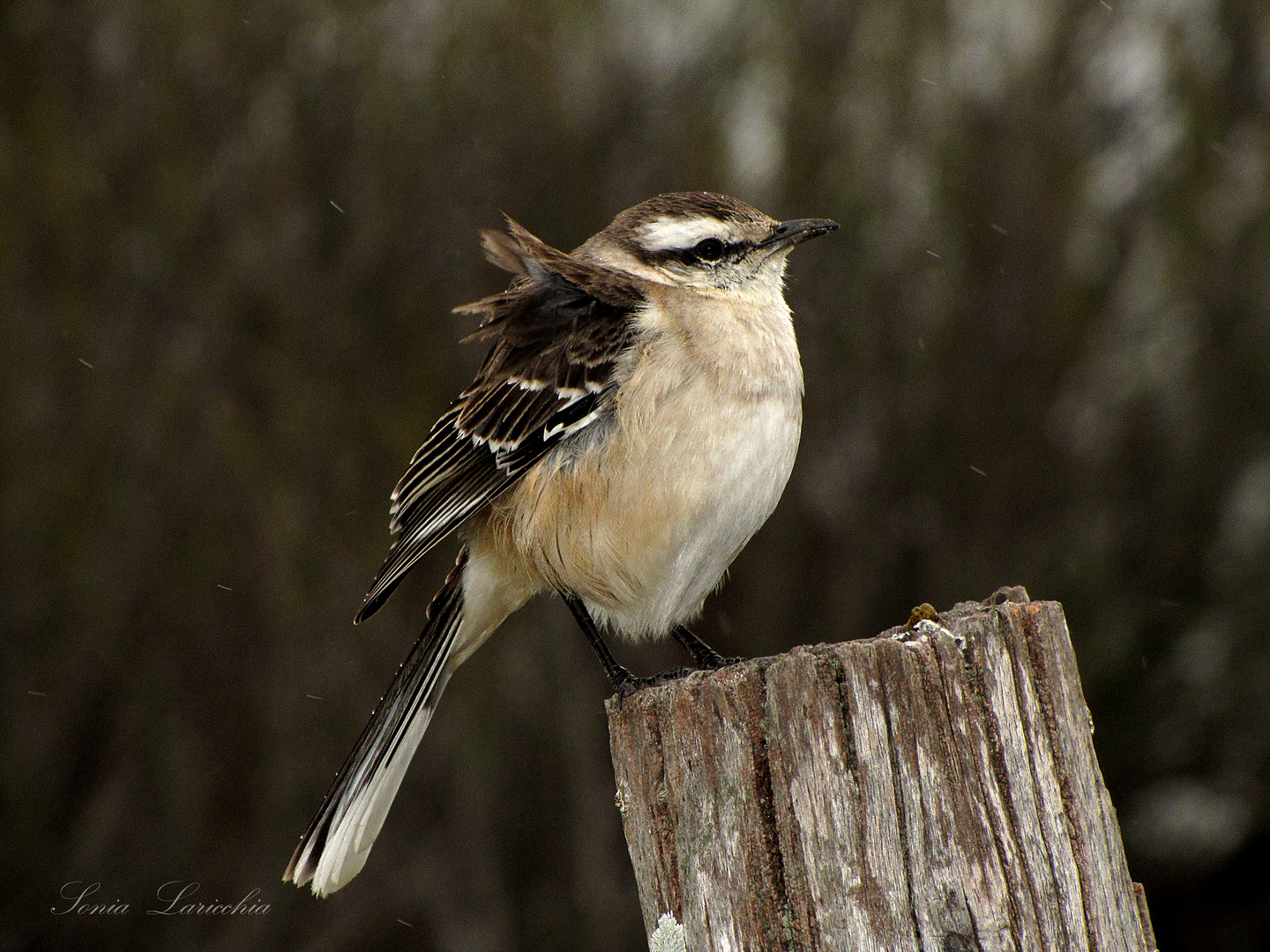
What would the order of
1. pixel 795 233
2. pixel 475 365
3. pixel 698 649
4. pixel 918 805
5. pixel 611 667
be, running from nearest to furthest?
pixel 918 805
pixel 611 667
pixel 795 233
pixel 698 649
pixel 475 365

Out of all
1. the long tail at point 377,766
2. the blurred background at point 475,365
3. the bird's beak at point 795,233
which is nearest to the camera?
the long tail at point 377,766

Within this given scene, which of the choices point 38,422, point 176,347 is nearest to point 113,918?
A: point 38,422

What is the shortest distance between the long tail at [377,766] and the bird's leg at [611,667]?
0.38 meters

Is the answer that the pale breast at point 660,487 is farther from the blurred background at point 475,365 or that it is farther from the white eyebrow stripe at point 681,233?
the blurred background at point 475,365

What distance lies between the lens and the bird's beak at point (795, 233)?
3.66 metres

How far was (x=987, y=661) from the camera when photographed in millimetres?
1946

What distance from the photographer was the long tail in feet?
11.0

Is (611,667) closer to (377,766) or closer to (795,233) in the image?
(377,766)

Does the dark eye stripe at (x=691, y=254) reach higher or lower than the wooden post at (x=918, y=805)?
higher

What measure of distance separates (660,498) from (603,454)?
215 mm

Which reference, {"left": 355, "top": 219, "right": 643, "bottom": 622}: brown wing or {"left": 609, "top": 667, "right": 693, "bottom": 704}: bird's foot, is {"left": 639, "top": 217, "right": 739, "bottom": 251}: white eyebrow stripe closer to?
{"left": 355, "top": 219, "right": 643, "bottom": 622}: brown wing
